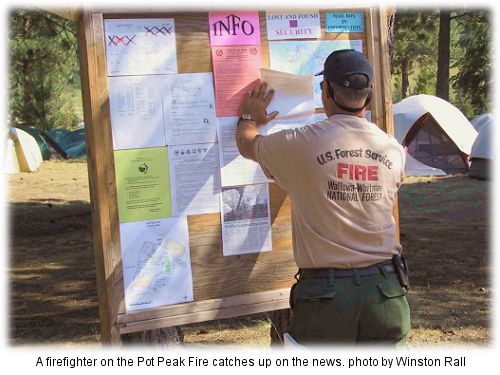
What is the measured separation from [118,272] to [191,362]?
30.4 inches

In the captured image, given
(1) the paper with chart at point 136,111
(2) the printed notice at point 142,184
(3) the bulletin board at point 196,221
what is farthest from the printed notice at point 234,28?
(2) the printed notice at point 142,184

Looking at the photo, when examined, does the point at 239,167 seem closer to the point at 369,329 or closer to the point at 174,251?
the point at 174,251

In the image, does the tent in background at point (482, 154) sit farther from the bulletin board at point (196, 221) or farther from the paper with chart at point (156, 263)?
the paper with chart at point (156, 263)

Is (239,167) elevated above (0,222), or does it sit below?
above

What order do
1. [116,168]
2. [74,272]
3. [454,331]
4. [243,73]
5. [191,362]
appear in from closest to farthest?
1. [116,168]
2. [243,73]
3. [191,362]
4. [454,331]
5. [74,272]

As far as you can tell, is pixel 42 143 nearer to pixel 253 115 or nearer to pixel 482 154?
pixel 482 154

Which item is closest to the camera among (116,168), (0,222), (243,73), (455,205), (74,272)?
(116,168)

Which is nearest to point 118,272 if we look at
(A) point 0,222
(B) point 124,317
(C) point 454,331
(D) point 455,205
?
(B) point 124,317

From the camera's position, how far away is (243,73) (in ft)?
10.9

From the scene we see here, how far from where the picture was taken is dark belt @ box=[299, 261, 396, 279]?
287 cm

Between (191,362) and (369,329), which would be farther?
(191,362)

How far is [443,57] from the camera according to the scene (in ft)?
63.9

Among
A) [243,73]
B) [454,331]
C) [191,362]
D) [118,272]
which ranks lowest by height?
[454,331]

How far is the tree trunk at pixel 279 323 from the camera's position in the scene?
4.12 metres
